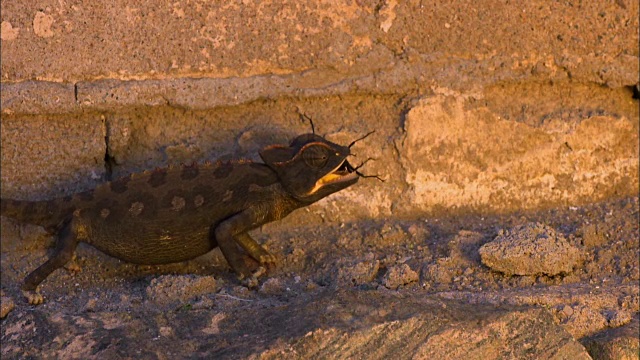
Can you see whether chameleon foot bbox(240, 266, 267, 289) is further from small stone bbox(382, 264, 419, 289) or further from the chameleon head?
small stone bbox(382, 264, 419, 289)

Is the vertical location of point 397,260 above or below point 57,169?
below

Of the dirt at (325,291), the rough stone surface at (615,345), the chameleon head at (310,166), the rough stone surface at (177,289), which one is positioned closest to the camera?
the dirt at (325,291)

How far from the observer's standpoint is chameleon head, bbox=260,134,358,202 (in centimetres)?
417

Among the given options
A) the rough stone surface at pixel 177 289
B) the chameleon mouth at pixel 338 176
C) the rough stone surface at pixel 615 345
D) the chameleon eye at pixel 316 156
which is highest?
the chameleon eye at pixel 316 156

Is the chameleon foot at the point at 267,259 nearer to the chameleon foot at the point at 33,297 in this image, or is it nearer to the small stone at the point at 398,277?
the small stone at the point at 398,277

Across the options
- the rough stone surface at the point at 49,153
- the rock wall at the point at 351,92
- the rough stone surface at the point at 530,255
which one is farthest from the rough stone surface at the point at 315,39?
the rough stone surface at the point at 530,255

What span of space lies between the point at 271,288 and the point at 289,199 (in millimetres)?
474

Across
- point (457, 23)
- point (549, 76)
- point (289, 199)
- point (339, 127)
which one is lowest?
point (289, 199)

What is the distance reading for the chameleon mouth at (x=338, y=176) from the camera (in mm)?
4190

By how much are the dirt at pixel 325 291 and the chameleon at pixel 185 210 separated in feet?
0.49

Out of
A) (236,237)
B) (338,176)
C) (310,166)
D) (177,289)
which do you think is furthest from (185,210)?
(338,176)

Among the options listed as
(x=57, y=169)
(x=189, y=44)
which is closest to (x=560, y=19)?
(x=189, y=44)

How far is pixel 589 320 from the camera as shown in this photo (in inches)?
152

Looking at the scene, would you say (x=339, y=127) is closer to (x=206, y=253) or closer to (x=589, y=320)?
(x=206, y=253)
